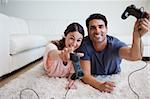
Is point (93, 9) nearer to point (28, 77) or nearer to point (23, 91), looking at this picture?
point (28, 77)

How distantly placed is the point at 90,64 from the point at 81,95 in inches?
14.5

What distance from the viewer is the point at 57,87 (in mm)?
1298

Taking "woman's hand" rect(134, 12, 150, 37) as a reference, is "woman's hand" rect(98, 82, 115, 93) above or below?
below

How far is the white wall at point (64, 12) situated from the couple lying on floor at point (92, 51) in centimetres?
189

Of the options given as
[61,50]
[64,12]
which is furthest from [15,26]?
[61,50]

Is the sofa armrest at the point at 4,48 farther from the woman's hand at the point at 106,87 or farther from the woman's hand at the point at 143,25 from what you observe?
the woman's hand at the point at 143,25

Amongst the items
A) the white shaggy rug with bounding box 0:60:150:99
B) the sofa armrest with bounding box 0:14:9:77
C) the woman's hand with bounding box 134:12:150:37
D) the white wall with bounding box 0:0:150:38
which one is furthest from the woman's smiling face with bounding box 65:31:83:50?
the white wall with bounding box 0:0:150:38

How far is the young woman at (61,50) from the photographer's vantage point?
135cm

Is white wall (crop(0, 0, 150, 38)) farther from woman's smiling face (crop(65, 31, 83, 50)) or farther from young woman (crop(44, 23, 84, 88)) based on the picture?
woman's smiling face (crop(65, 31, 83, 50))

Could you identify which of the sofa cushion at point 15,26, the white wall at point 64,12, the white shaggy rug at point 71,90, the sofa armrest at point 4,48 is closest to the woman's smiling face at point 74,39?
the white shaggy rug at point 71,90

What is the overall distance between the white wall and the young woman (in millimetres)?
A: 1864

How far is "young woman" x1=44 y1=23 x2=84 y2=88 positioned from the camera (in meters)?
1.35

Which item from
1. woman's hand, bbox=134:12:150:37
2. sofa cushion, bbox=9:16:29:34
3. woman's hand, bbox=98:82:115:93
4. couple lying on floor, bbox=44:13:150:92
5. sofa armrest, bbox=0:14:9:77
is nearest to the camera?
woman's hand, bbox=134:12:150:37

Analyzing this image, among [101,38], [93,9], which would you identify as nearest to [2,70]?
[101,38]
